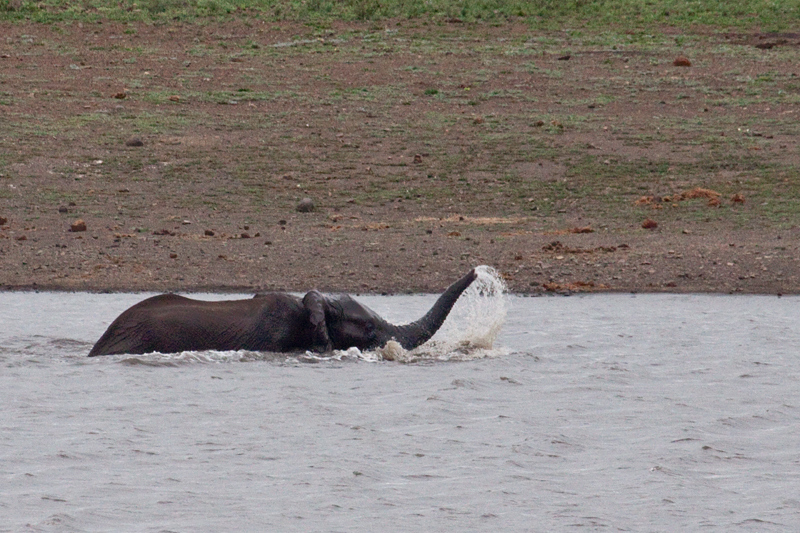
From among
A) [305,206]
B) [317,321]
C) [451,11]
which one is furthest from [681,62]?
[317,321]

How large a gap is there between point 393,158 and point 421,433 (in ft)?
35.7

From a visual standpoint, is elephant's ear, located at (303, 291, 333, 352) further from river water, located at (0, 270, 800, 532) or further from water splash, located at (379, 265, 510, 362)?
water splash, located at (379, 265, 510, 362)

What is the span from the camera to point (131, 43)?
923 inches

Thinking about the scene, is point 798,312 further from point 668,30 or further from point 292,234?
point 668,30

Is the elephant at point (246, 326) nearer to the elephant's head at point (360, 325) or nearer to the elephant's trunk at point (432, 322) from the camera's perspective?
the elephant's head at point (360, 325)

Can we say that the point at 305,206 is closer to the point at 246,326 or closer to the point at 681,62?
the point at 246,326

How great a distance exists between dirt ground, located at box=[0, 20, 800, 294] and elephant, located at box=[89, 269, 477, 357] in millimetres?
3708

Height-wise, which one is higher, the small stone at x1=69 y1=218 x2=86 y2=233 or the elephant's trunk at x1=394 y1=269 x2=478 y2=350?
the small stone at x1=69 y1=218 x2=86 y2=233

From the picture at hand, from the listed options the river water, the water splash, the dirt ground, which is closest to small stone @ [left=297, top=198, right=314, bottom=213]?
the dirt ground

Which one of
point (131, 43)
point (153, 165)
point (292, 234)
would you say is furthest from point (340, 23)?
point (292, 234)

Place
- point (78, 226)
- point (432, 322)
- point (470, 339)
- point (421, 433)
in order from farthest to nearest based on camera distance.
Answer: point (78, 226), point (470, 339), point (432, 322), point (421, 433)

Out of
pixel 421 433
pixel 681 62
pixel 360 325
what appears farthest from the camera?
pixel 681 62

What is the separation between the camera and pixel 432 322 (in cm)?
906

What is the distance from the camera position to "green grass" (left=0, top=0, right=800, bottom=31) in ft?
83.0
